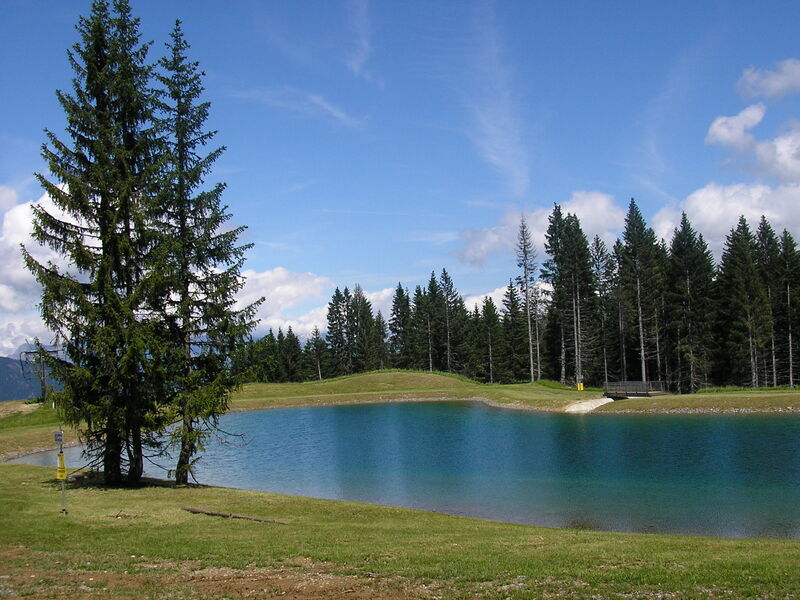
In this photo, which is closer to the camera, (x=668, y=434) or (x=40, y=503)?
(x=40, y=503)

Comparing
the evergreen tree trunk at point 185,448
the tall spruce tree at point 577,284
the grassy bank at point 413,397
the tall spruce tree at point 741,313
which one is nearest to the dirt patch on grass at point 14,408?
the grassy bank at point 413,397

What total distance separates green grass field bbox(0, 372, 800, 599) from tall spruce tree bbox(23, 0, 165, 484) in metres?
3.36

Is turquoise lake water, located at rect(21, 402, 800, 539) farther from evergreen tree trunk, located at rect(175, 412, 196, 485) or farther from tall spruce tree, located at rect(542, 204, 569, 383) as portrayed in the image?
tall spruce tree, located at rect(542, 204, 569, 383)

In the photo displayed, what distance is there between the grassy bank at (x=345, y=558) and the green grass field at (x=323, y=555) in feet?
0.11

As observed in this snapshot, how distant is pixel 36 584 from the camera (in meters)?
10.4

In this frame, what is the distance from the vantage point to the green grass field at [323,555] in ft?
32.7

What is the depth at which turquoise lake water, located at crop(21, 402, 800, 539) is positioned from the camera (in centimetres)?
2103

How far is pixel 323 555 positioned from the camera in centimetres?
1269

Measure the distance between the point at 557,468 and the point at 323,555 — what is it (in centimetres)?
1997

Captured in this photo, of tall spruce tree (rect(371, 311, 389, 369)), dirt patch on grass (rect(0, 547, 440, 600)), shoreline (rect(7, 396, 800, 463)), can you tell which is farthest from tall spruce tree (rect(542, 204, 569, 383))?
dirt patch on grass (rect(0, 547, 440, 600))

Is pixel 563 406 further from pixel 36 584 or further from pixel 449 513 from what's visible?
pixel 36 584

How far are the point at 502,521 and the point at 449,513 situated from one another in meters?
2.53

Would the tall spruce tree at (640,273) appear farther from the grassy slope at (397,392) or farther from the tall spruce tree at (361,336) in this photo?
the tall spruce tree at (361,336)

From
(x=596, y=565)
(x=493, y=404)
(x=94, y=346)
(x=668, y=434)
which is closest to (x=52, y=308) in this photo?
(x=94, y=346)
